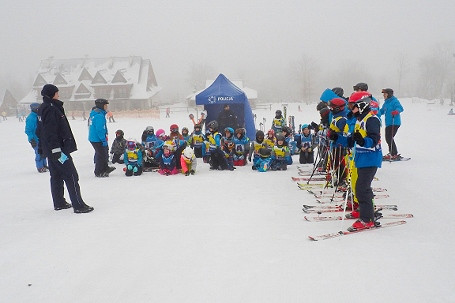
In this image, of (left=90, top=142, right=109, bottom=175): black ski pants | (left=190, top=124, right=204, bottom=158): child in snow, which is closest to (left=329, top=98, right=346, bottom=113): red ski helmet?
(left=190, top=124, right=204, bottom=158): child in snow

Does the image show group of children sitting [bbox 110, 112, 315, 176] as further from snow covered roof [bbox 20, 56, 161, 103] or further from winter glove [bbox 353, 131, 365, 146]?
snow covered roof [bbox 20, 56, 161, 103]

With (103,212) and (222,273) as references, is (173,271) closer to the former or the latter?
(222,273)

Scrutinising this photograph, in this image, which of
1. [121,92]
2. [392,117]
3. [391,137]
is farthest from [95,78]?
[391,137]

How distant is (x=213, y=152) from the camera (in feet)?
27.9

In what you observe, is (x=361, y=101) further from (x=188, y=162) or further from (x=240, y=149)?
(x=240, y=149)

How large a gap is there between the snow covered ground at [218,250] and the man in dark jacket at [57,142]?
498 millimetres

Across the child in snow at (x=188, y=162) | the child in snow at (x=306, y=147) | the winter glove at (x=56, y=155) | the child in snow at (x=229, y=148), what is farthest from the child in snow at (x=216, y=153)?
the winter glove at (x=56, y=155)

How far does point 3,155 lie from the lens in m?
12.5

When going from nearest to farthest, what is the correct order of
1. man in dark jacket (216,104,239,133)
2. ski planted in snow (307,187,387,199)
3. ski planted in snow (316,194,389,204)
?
ski planted in snow (316,194,389,204) < ski planted in snow (307,187,387,199) < man in dark jacket (216,104,239,133)

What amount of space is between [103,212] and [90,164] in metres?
5.13

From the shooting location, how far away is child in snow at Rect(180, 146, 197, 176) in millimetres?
7950

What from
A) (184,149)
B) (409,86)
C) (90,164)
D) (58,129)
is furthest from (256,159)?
(409,86)

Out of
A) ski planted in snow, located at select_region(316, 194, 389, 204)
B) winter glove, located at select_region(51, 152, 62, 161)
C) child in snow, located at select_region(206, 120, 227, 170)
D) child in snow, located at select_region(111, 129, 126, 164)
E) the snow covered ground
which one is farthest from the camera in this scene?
child in snow, located at select_region(111, 129, 126, 164)

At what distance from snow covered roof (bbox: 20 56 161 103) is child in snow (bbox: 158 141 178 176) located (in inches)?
1583
